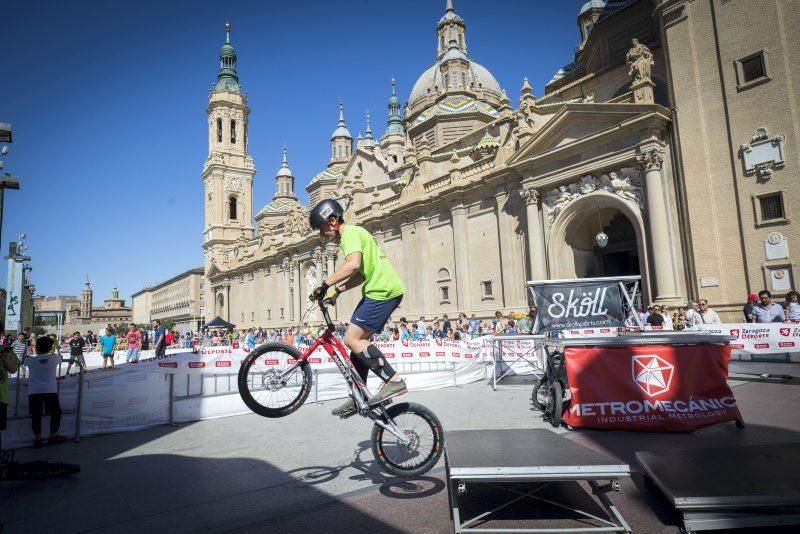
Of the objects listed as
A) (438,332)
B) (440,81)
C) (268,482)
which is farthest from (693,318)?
(440,81)

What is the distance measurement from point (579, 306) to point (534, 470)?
8.05 m

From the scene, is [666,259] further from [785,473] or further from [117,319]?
[117,319]

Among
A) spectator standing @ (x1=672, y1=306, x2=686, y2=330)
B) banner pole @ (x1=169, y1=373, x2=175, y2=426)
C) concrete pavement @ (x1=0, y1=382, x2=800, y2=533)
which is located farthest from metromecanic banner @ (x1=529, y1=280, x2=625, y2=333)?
banner pole @ (x1=169, y1=373, x2=175, y2=426)

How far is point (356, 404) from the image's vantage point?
4.58 m

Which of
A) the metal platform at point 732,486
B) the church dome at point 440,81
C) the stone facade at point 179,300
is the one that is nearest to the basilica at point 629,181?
the metal platform at point 732,486

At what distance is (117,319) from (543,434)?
19603 centimetres

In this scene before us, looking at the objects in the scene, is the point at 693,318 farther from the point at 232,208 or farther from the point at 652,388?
the point at 232,208

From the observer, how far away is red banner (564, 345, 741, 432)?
268 inches

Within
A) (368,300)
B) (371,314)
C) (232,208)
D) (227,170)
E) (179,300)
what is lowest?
(371,314)

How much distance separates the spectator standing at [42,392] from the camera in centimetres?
751

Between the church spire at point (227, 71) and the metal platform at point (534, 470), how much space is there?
76522 millimetres

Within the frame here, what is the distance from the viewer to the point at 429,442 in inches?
179

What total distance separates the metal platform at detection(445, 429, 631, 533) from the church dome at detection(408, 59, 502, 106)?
152 ft

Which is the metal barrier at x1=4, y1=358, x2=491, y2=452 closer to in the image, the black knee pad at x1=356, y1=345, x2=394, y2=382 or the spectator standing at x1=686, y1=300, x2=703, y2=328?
the black knee pad at x1=356, y1=345, x2=394, y2=382
